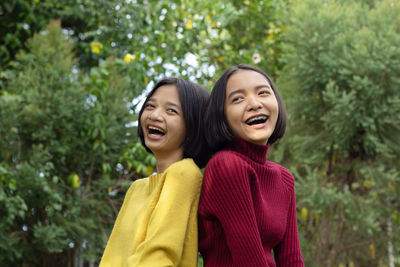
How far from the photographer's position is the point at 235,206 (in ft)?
4.76

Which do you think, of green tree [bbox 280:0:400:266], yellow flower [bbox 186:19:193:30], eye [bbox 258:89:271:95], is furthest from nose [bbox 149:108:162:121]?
green tree [bbox 280:0:400:266]

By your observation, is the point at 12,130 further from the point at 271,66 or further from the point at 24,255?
the point at 271,66

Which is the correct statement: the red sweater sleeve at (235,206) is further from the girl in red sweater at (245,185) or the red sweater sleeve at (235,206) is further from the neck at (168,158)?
the neck at (168,158)

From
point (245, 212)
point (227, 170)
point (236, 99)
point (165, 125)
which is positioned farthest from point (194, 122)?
point (245, 212)

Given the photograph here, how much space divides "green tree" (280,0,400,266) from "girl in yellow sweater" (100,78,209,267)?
113 inches

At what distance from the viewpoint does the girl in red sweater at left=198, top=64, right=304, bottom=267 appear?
57.0 inches

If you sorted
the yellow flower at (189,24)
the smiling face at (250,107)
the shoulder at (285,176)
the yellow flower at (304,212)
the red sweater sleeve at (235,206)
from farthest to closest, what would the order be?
the yellow flower at (304,212)
the yellow flower at (189,24)
the shoulder at (285,176)
the smiling face at (250,107)
the red sweater sleeve at (235,206)

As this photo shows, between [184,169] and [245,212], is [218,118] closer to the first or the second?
[184,169]

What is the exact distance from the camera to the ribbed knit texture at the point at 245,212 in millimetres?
1436

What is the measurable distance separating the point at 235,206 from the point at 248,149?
0.71 ft

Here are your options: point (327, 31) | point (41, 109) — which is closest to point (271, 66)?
point (327, 31)

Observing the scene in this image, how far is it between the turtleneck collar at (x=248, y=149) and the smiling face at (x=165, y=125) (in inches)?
8.7

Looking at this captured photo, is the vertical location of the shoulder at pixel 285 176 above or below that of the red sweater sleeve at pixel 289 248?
above

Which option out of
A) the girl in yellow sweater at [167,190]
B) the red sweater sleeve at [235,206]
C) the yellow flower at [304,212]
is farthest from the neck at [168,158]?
the yellow flower at [304,212]
